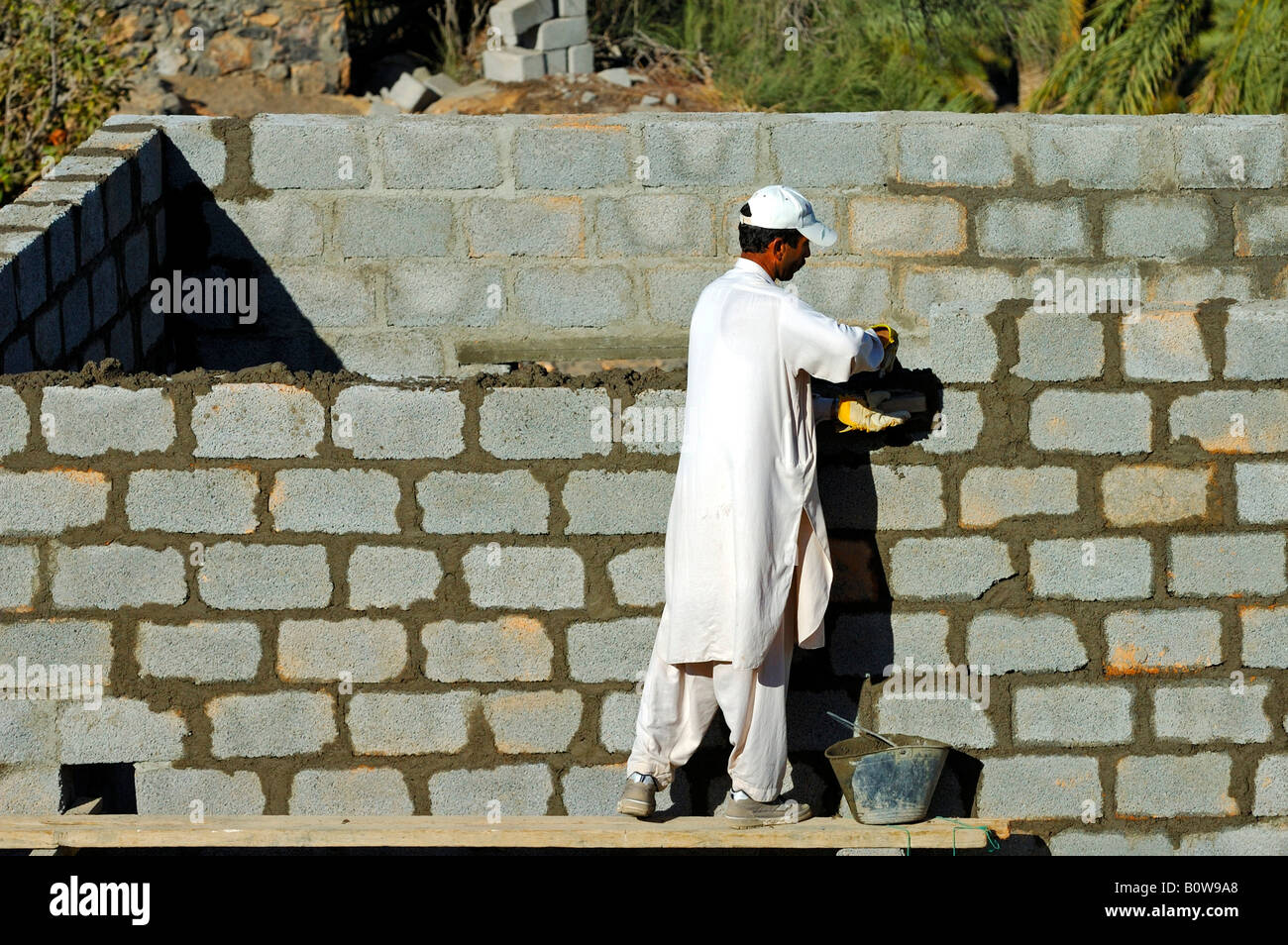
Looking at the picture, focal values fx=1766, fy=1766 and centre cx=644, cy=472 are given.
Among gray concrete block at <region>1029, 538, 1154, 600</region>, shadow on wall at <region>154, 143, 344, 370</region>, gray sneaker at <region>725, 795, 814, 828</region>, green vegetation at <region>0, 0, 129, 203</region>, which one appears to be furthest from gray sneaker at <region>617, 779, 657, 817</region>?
green vegetation at <region>0, 0, 129, 203</region>

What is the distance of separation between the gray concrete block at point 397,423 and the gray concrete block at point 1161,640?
1822mm

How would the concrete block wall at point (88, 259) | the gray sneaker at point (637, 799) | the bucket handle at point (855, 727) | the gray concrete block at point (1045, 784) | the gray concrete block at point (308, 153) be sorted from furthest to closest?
the gray concrete block at point (308, 153), the concrete block wall at point (88, 259), the gray concrete block at point (1045, 784), the bucket handle at point (855, 727), the gray sneaker at point (637, 799)

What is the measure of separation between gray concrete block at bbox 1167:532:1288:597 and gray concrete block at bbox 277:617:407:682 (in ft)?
6.77

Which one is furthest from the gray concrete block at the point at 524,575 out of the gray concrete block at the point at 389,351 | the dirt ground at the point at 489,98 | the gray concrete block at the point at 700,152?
the dirt ground at the point at 489,98

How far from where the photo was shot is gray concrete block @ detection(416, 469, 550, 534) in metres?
4.61

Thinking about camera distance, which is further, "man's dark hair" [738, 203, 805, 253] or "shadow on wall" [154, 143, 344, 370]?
"shadow on wall" [154, 143, 344, 370]

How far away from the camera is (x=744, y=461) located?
4.24m

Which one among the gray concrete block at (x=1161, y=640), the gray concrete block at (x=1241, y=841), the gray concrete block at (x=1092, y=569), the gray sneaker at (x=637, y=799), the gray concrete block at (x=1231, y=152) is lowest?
the gray concrete block at (x=1241, y=841)

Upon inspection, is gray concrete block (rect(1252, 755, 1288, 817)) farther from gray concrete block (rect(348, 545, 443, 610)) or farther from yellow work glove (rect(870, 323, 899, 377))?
gray concrete block (rect(348, 545, 443, 610))

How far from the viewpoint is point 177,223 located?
6902 mm

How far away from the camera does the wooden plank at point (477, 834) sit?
4.39 metres

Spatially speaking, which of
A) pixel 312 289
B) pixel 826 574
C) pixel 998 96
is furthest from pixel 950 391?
pixel 998 96

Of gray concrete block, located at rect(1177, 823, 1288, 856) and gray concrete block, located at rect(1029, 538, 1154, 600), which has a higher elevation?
gray concrete block, located at rect(1029, 538, 1154, 600)

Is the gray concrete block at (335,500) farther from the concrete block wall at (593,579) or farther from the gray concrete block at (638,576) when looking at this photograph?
the gray concrete block at (638,576)
